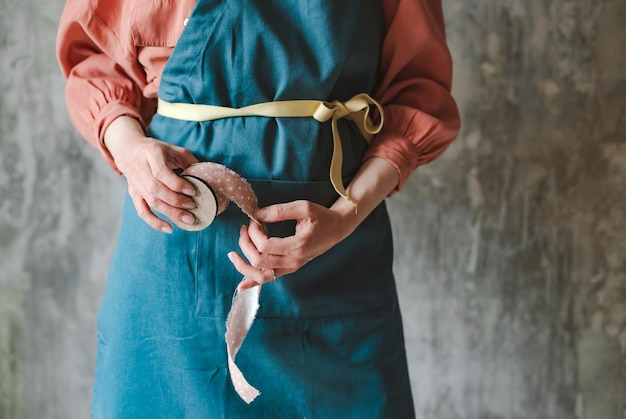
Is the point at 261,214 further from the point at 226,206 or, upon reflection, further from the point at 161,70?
the point at 161,70

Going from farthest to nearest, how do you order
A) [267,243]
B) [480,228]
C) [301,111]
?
[480,228], [301,111], [267,243]

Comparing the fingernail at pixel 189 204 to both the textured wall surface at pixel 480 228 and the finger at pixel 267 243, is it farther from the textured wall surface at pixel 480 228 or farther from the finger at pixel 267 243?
the textured wall surface at pixel 480 228

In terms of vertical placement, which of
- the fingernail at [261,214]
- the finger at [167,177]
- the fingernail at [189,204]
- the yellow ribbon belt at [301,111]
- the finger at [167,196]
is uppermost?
the yellow ribbon belt at [301,111]

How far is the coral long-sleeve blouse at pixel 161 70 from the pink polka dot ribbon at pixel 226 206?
8.8 inches

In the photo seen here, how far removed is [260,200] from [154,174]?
0.46ft

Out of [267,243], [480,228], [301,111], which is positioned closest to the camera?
[267,243]

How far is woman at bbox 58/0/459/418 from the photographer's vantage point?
0.80 meters

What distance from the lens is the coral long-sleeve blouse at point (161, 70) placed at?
874mm

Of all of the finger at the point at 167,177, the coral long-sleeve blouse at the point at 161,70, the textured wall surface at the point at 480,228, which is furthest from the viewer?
the textured wall surface at the point at 480,228

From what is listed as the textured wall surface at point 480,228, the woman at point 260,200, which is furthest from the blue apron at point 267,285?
the textured wall surface at point 480,228

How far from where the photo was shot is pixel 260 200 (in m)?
0.81

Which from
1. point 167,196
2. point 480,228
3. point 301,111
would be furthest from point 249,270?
point 480,228

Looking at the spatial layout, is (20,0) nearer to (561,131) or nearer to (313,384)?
(313,384)

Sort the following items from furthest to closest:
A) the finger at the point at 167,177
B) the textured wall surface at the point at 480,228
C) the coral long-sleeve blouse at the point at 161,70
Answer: the textured wall surface at the point at 480,228 → the coral long-sleeve blouse at the point at 161,70 → the finger at the point at 167,177
